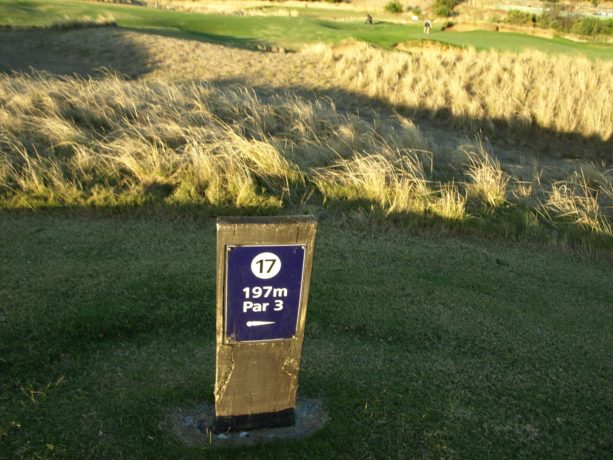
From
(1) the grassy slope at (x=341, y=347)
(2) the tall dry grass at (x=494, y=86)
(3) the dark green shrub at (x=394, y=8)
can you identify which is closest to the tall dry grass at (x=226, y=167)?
(1) the grassy slope at (x=341, y=347)

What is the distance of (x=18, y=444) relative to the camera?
2955 millimetres

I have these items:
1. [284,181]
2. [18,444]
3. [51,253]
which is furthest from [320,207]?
[18,444]

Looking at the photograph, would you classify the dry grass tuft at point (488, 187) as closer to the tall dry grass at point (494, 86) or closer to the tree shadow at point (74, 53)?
the tall dry grass at point (494, 86)

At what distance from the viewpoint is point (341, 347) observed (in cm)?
405

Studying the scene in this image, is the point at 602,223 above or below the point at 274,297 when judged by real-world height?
below

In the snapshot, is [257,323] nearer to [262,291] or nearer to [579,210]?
[262,291]

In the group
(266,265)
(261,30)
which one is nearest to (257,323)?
(266,265)

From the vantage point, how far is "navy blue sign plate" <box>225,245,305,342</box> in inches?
108

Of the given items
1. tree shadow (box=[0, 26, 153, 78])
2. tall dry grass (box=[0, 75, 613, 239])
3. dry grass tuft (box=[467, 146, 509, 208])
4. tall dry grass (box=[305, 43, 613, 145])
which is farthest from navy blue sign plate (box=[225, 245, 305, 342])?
tree shadow (box=[0, 26, 153, 78])

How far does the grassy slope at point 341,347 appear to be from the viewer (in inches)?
126

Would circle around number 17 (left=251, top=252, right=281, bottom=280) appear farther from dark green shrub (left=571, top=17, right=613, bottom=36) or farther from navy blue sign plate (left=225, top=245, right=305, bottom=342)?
dark green shrub (left=571, top=17, right=613, bottom=36)

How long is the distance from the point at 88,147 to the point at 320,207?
305 cm

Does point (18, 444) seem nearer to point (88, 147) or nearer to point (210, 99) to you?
point (88, 147)

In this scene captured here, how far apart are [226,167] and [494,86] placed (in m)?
9.69
